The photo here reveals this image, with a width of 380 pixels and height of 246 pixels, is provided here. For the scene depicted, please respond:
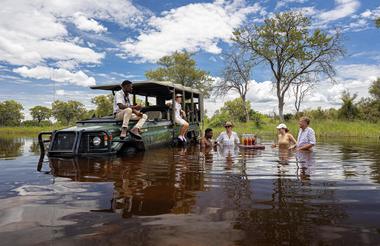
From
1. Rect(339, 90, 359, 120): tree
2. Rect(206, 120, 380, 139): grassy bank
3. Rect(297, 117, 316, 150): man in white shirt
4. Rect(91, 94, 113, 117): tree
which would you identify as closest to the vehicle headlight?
Rect(297, 117, 316, 150): man in white shirt

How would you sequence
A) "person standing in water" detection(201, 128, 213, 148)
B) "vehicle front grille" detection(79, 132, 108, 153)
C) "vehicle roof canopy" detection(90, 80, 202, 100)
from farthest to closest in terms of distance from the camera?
"person standing in water" detection(201, 128, 213, 148), "vehicle roof canopy" detection(90, 80, 202, 100), "vehicle front grille" detection(79, 132, 108, 153)

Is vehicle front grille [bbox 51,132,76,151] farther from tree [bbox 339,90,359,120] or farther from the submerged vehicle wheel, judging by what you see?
tree [bbox 339,90,359,120]

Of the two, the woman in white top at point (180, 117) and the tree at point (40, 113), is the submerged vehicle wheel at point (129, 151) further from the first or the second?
the tree at point (40, 113)

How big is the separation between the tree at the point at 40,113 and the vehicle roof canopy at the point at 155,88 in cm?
8676

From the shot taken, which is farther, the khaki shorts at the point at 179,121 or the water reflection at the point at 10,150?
the khaki shorts at the point at 179,121

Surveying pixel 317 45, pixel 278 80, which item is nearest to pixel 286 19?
pixel 317 45

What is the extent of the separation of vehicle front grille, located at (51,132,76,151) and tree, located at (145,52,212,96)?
127 ft

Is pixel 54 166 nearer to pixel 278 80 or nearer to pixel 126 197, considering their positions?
pixel 126 197

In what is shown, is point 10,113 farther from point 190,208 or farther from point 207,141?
point 190,208

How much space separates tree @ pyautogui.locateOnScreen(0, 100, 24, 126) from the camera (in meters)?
80.0

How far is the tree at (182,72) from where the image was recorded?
150 ft

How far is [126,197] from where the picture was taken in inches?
136

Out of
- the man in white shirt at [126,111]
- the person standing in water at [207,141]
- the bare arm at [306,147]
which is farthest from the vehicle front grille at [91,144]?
the bare arm at [306,147]

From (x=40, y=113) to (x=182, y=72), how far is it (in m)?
61.5
